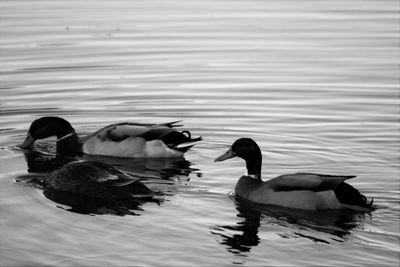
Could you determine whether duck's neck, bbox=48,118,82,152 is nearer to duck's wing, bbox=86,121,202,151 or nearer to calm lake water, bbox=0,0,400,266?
calm lake water, bbox=0,0,400,266

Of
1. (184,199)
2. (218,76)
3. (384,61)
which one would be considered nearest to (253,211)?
(184,199)

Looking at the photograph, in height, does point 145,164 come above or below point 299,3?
below

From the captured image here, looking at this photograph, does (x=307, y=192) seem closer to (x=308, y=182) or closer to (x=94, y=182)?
(x=308, y=182)

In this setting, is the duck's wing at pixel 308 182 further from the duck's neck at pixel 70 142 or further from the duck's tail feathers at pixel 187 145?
the duck's neck at pixel 70 142

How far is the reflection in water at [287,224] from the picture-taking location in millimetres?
10164

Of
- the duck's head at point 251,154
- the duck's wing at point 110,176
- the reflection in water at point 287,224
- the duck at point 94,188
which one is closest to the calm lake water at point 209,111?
the reflection in water at point 287,224

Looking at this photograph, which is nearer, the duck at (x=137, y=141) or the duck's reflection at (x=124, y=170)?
the duck's reflection at (x=124, y=170)

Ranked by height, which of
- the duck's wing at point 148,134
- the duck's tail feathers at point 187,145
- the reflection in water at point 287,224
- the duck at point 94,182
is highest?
the duck's wing at point 148,134

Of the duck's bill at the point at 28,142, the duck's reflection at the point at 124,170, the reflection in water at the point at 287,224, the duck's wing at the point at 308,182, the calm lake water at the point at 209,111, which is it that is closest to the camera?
the calm lake water at the point at 209,111

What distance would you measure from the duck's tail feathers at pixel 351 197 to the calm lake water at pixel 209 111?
140 millimetres

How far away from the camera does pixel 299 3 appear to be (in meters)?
26.6

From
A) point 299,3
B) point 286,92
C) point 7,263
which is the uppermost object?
point 299,3

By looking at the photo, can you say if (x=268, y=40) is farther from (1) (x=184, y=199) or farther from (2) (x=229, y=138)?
(1) (x=184, y=199)

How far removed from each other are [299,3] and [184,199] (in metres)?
15.8
